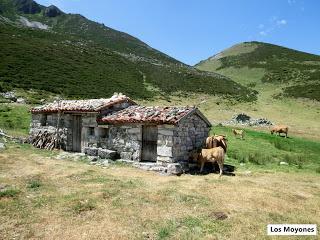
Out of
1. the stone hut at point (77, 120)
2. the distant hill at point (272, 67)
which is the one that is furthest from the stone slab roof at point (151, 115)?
the distant hill at point (272, 67)

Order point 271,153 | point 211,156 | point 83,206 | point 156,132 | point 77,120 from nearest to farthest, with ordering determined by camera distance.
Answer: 1. point 83,206
2. point 211,156
3. point 156,132
4. point 77,120
5. point 271,153

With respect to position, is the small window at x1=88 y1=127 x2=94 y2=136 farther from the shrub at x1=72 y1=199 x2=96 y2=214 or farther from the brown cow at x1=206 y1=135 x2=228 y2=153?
the shrub at x1=72 y1=199 x2=96 y2=214

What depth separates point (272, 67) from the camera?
10119 cm

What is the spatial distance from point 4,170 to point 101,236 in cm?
787

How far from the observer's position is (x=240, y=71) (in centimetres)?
10675

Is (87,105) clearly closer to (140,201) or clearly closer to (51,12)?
(140,201)

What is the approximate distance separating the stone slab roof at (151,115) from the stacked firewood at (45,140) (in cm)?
422

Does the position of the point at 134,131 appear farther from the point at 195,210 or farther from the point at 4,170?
the point at 195,210

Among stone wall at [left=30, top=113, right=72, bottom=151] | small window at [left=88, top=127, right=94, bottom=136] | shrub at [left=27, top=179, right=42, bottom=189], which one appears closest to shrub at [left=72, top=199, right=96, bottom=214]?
shrub at [left=27, top=179, right=42, bottom=189]

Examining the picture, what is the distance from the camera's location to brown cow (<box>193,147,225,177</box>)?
56.2ft

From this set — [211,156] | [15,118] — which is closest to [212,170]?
[211,156]

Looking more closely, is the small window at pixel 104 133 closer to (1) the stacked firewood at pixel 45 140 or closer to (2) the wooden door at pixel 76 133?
(2) the wooden door at pixel 76 133

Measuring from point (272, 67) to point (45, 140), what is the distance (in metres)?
87.4

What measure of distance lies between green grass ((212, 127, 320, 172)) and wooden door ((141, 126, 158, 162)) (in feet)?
15.1
